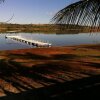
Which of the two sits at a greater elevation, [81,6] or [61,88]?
[81,6]

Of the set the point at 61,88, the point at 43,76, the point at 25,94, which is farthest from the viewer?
the point at 43,76

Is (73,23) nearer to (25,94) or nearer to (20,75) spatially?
(25,94)

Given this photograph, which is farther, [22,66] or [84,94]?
[22,66]

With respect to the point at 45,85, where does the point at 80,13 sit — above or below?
above

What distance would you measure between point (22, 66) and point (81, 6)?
530 inches

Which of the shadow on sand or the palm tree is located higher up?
the palm tree

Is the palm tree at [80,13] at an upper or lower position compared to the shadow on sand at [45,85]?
upper

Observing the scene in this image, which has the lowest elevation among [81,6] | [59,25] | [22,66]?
[22,66]

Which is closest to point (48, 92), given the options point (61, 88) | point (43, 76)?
point (61, 88)

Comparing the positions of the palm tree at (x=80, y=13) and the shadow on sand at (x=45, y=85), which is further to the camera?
the shadow on sand at (x=45, y=85)

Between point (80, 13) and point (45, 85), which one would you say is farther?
point (45, 85)

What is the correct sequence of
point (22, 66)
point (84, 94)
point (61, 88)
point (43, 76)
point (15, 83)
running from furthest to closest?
point (22, 66), point (43, 76), point (15, 83), point (61, 88), point (84, 94)

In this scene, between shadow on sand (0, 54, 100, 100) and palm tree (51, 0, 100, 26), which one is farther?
shadow on sand (0, 54, 100, 100)

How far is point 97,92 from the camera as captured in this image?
936 centimetres
